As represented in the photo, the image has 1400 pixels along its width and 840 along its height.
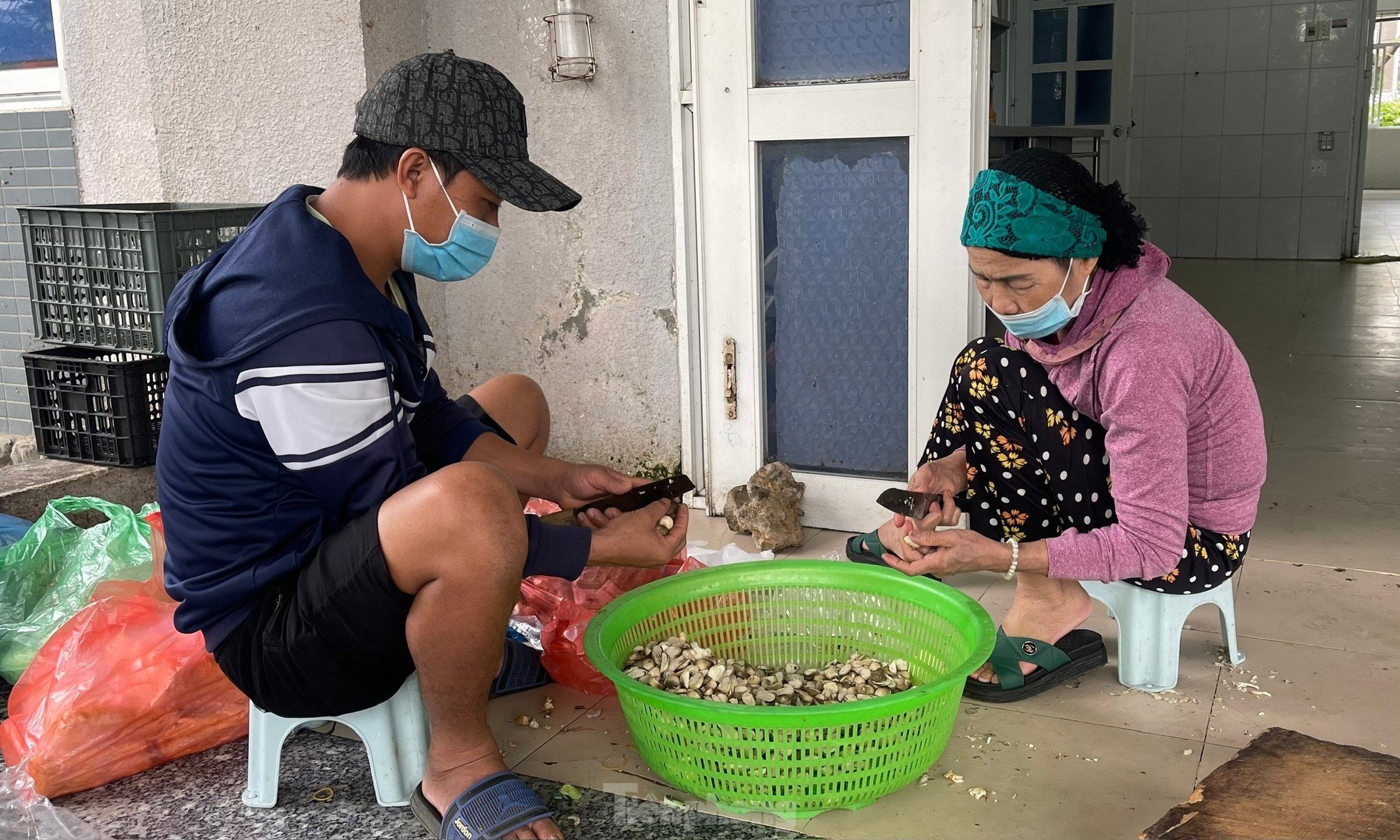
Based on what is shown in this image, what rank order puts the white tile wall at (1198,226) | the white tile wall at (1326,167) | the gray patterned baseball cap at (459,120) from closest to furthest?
the gray patterned baseball cap at (459,120) < the white tile wall at (1326,167) < the white tile wall at (1198,226)

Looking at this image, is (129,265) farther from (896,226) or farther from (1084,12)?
(1084,12)

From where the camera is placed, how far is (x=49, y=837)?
1.74 m

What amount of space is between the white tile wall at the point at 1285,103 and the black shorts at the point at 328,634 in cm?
863

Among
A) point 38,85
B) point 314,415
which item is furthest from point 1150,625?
point 38,85

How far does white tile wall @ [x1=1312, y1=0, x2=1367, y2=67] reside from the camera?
8.07m

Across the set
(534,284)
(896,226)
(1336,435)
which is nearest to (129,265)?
(534,284)

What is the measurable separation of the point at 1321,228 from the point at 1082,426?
7.73 meters

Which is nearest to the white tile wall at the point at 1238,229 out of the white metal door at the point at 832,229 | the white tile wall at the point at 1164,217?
the white tile wall at the point at 1164,217

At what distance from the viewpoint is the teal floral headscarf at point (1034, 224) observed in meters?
1.89

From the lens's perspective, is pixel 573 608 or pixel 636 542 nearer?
pixel 636 542

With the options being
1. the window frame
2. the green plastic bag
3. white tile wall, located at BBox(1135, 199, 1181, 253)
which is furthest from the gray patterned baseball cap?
white tile wall, located at BBox(1135, 199, 1181, 253)

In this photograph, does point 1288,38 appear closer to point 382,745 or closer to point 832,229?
point 832,229

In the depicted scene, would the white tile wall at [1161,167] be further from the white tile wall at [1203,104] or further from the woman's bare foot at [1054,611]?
the woman's bare foot at [1054,611]

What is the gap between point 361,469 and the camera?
160 centimetres
